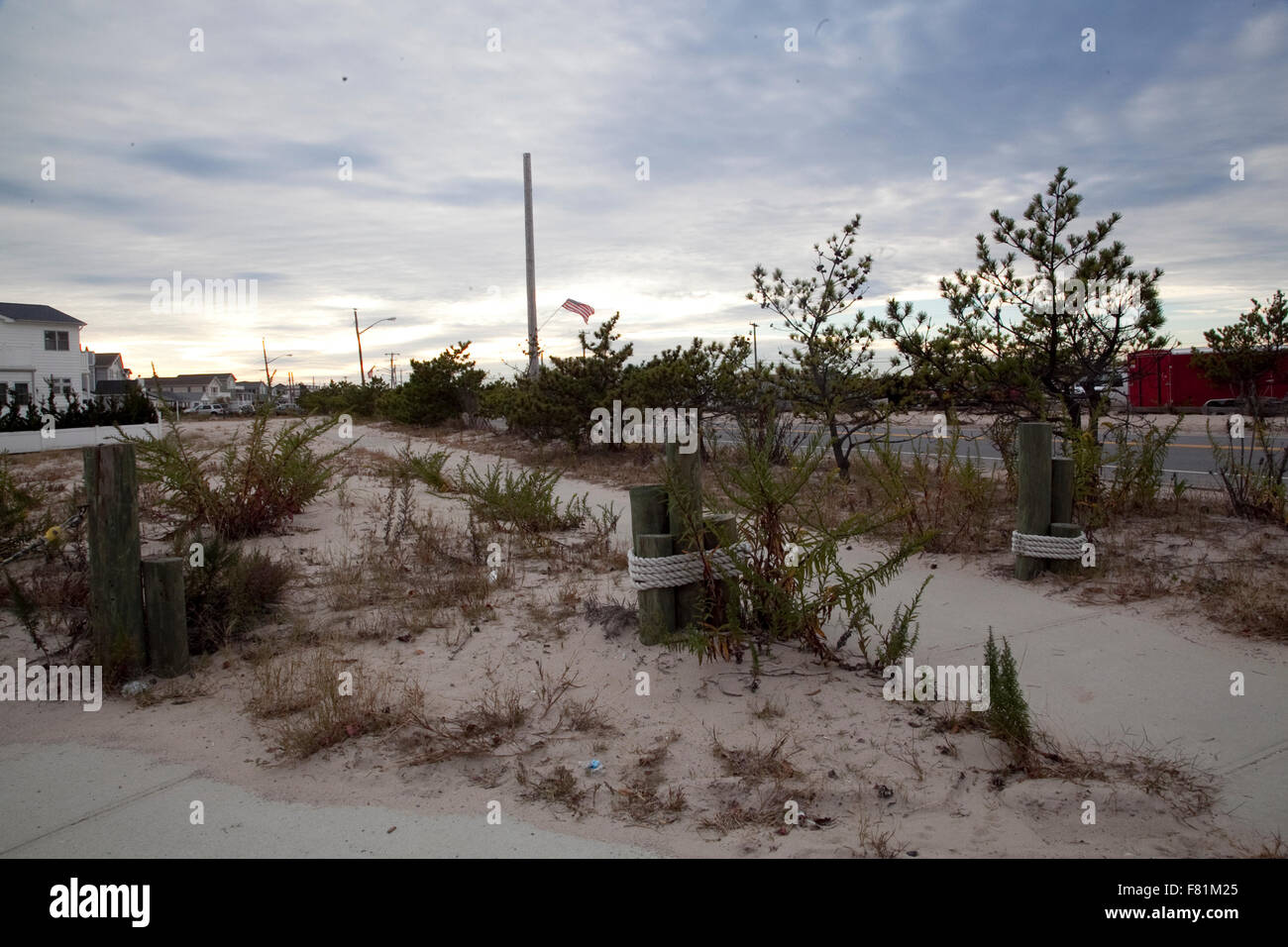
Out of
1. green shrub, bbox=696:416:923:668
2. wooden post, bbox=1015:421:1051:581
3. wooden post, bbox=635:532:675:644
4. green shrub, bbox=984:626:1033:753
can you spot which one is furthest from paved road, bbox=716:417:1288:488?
green shrub, bbox=984:626:1033:753

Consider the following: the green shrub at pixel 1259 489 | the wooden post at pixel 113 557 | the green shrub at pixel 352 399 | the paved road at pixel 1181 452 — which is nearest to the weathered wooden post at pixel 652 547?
the wooden post at pixel 113 557

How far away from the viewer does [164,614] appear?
461 centimetres

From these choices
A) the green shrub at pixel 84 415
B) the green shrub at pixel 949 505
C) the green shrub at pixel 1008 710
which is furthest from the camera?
the green shrub at pixel 84 415

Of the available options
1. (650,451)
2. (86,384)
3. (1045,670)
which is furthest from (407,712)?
(86,384)

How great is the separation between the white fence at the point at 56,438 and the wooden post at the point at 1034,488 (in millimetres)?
22382

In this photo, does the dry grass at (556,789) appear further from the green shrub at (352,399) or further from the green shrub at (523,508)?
the green shrub at (352,399)

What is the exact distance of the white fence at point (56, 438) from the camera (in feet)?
76.4

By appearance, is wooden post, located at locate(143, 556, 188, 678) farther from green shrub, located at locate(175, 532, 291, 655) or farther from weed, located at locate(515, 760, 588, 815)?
weed, located at locate(515, 760, 588, 815)

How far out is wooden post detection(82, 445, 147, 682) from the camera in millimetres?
4422

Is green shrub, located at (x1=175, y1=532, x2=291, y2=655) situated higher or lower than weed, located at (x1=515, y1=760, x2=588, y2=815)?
higher

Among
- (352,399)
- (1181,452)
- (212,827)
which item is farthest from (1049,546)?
(352,399)

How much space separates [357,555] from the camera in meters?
7.27

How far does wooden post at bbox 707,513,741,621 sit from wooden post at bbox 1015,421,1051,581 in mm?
2519

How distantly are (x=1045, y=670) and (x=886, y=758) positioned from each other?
1.35m
